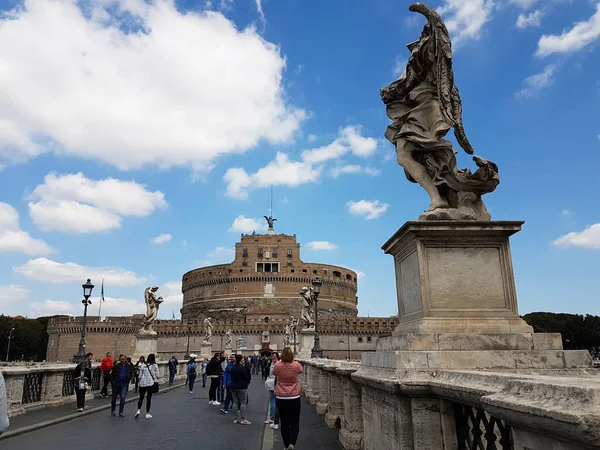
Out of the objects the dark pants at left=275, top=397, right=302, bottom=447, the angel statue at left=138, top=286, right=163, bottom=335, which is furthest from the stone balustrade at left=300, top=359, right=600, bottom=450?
the angel statue at left=138, top=286, right=163, bottom=335

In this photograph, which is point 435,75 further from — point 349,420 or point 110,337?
point 110,337

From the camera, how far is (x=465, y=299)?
409 centimetres

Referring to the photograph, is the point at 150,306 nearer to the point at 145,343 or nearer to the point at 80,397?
the point at 145,343

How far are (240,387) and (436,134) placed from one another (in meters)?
7.52

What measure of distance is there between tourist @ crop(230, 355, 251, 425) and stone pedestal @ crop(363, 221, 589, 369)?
21.3 ft

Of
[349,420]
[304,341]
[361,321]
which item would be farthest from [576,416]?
[361,321]

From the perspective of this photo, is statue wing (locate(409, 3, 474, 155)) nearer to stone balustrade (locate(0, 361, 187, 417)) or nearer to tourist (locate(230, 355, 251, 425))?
tourist (locate(230, 355, 251, 425))

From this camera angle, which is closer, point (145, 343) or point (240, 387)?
point (240, 387)

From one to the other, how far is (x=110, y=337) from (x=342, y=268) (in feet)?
147

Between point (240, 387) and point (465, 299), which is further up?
point (465, 299)

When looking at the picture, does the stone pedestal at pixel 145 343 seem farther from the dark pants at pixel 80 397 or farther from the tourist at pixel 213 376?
the dark pants at pixel 80 397

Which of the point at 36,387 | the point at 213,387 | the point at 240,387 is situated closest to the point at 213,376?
the point at 213,387

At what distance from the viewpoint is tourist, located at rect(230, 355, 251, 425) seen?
33.2 ft

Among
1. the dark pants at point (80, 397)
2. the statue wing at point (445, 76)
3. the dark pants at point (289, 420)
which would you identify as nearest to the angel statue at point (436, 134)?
the statue wing at point (445, 76)
